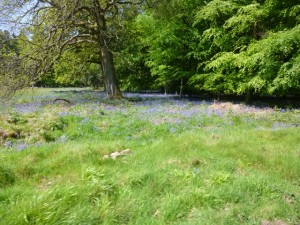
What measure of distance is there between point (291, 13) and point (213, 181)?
11.7 metres

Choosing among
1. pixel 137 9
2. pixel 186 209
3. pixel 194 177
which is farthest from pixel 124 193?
pixel 137 9

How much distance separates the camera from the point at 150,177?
4512 mm

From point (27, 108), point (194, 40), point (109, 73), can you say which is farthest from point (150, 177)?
point (194, 40)

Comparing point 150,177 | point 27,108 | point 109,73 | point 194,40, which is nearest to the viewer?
point 150,177

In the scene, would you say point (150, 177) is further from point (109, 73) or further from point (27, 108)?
point (109, 73)

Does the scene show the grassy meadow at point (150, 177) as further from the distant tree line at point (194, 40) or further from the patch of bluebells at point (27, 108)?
the distant tree line at point (194, 40)

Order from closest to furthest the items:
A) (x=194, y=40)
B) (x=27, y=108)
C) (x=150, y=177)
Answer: (x=150, y=177) → (x=27, y=108) → (x=194, y=40)

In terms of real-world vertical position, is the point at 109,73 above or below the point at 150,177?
above

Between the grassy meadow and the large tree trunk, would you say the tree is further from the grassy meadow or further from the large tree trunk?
the grassy meadow

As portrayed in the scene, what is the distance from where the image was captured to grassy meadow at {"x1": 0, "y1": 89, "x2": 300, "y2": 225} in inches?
134

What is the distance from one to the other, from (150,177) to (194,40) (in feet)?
47.1

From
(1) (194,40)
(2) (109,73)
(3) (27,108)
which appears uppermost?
(1) (194,40)

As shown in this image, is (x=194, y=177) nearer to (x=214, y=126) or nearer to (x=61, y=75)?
(x=214, y=126)

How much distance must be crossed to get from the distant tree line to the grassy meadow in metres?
5.82
